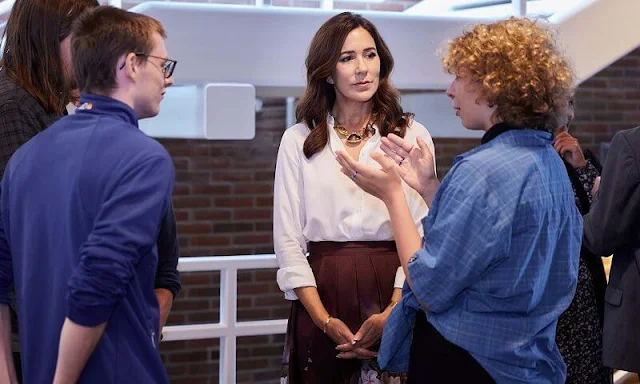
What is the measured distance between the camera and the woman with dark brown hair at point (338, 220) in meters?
2.41

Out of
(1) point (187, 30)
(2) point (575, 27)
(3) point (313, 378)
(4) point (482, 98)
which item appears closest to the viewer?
(4) point (482, 98)

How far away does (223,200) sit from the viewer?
20.7ft

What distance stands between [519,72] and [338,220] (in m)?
0.80

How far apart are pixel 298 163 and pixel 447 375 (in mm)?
865

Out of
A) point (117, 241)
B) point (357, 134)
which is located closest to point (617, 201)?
point (357, 134)

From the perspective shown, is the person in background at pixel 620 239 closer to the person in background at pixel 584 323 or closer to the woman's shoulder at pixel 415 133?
the person in background at pixel 584 323

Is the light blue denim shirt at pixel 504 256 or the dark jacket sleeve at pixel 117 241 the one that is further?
the light blue denim shirt at pixel 504 256

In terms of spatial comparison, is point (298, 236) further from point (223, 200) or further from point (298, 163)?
point (223, 200)

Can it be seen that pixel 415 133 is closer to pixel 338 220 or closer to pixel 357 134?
pixel 357 134

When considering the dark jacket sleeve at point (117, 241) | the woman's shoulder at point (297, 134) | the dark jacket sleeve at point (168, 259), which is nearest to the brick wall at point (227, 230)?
the woman's shoulder at point (297, 134)

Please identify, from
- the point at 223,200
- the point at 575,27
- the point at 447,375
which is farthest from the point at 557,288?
the point at 223,200

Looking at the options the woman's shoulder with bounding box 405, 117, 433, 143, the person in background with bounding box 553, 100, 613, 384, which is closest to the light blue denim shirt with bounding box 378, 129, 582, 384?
the woman's shoulder with bounding box 405, 117, 433, 143

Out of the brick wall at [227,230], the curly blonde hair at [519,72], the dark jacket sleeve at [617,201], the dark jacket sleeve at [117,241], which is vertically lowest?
the brick wall at [227,230]

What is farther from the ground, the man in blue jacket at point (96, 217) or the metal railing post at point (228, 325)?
the man in blue jacket at point (96, 217)
